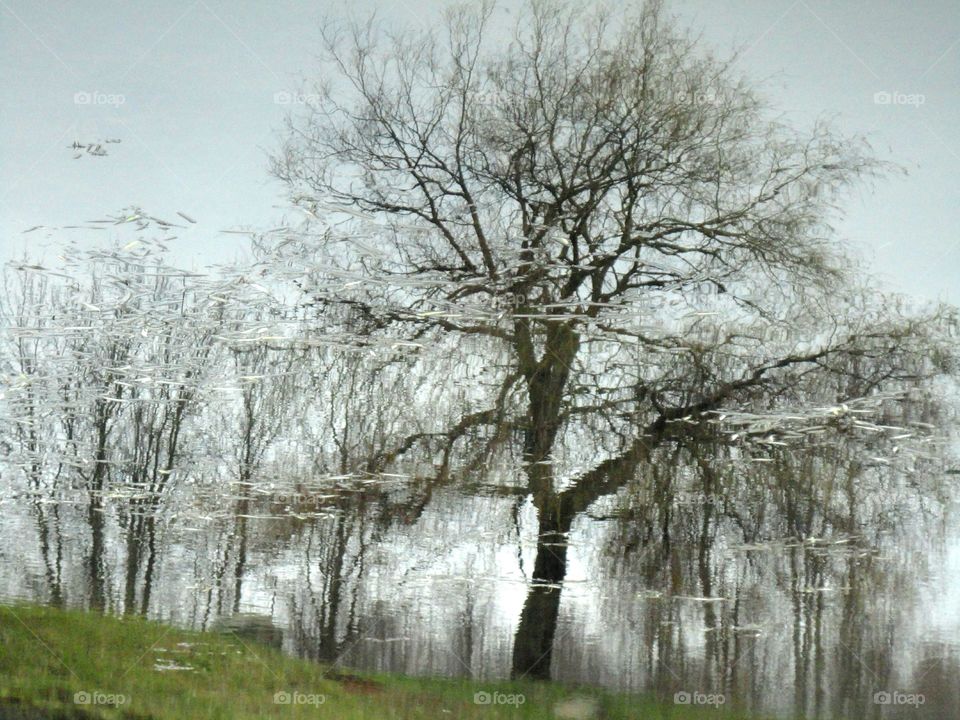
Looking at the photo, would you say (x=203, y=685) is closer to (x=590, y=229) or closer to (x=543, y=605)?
(x=543, y=605)

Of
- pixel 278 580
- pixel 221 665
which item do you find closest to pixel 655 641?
pixel 278 580

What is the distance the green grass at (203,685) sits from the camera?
5.53 ft

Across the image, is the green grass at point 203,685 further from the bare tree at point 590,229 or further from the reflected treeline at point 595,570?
the bare tree at point 590,229

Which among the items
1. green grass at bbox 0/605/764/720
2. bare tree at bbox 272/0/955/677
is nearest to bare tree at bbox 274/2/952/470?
bare tree at bbox 272/0/955/677

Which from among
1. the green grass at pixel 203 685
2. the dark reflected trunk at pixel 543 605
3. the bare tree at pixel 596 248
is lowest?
the green grass at pixel 203 685

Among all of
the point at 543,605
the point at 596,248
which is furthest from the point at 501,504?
the point at 596,248

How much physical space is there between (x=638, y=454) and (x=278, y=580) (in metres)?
0.93

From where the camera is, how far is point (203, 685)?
5.69ft

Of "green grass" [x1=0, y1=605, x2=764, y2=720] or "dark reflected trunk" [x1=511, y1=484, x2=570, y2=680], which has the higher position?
"dark reflected trunk" [x1=511, y1=484, x2=570, y2=680]

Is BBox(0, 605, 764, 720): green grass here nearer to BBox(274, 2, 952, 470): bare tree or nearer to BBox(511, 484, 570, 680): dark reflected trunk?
BBox(511, 484, 570, 680): dark reflected trunk

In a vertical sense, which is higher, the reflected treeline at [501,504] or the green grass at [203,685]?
the reflected treeline at [501,504]

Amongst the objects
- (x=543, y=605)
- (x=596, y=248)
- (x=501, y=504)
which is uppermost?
(x=596, y=248)

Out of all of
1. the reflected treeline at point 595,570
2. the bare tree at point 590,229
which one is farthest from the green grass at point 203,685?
the bare tree at point 590,229

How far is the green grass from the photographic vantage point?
5.53 feet
